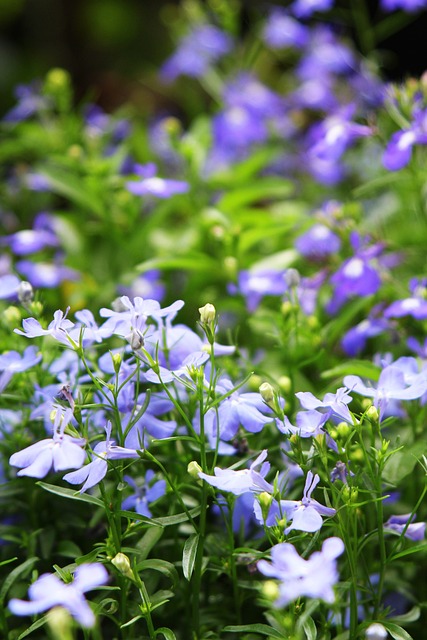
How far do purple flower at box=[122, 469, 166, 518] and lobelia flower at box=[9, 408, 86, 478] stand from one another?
15 cm

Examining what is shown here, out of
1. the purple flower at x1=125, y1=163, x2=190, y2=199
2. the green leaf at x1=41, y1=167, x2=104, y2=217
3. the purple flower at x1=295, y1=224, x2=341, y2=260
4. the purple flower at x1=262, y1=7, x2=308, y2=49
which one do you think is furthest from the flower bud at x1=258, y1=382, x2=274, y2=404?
the purple flower at x1=262, y1=7, x2=308, y2=49

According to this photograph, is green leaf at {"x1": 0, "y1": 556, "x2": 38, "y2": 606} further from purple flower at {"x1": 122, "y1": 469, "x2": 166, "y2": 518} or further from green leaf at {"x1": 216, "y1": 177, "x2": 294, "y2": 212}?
green leaf at {"x1": 216, "y1": 177, "x2": 294, "y2": 212}

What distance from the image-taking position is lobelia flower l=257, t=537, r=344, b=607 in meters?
0.64

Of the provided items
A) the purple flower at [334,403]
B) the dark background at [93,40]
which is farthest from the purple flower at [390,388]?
the dark background at [93,40]

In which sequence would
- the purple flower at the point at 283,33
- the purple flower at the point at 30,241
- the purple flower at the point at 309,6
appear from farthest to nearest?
1. the purple flower at the point at 283,33
2. the purple flower at the point at 309,6
3. the purple flower at the point at 30,241

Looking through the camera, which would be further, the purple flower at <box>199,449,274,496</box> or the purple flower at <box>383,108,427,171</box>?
the purple flower at <box>383,108,427,171</box>

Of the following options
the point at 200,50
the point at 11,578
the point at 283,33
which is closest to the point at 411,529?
the point at 11,578

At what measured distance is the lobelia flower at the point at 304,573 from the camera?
0.64 m

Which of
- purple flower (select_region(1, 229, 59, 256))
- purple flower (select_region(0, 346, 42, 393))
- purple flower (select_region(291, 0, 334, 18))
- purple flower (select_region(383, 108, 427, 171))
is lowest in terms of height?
purple flower (select_region(1, 229, 59, 256))

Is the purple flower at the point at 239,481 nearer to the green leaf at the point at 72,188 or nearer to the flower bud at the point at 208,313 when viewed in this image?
the flower bud at the point at 208,313

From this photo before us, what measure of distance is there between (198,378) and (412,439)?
38cm

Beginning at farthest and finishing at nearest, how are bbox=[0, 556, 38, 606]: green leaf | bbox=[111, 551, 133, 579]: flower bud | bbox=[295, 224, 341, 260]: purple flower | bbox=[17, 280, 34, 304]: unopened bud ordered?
bbox=[295, 224, 341, 260]: purple flower < bbox=[17, 280, 34, 304]: unopened bud < bbox=[0, 556, 38, 606]: green leaf < bbox=[111, 551, 133, 579]: flower bud

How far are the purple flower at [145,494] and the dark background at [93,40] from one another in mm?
2294

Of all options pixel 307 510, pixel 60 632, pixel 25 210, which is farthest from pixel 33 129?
pixel 60 632
